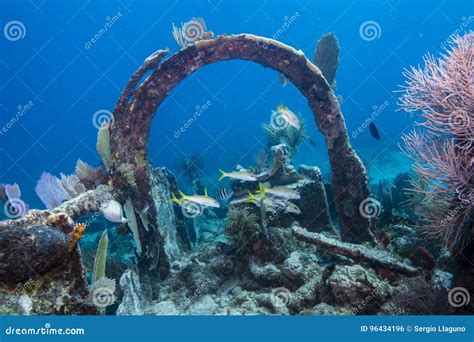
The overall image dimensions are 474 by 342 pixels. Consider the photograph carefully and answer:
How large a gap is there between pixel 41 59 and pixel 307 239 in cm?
7062

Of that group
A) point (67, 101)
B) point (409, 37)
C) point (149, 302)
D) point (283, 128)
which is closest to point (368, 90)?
point (409, 37)

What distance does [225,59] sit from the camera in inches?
229

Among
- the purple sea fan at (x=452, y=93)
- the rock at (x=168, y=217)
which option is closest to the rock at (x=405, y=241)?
the purple sea fan at (x=452, y=93)

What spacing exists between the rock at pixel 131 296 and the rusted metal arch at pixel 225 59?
999 mm

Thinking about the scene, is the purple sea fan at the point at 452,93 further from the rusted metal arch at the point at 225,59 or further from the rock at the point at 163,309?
the rock at the point at 163,309

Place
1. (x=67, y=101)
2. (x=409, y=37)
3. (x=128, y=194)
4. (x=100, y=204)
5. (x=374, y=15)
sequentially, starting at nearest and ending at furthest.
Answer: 1. (x=100, y=204)
2. (x=128, y=194)
3. (x=67, y=101)
4. (x=374, y=15)
5. (x=409, y=37)

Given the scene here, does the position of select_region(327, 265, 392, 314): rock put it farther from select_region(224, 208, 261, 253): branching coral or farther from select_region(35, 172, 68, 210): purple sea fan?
select_region(35, 172, 68, 210): purple sea fan

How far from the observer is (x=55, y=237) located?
9.39 ft

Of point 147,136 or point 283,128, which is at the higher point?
point 283,128

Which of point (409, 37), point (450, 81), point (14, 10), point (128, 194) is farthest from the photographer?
point (409, 37)

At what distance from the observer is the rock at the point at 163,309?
431 centimetres

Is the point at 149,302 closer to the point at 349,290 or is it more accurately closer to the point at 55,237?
the point at 55,237

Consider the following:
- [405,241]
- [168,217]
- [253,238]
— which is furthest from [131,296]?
[405,241]

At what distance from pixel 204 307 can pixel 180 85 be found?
7788 centimetres
